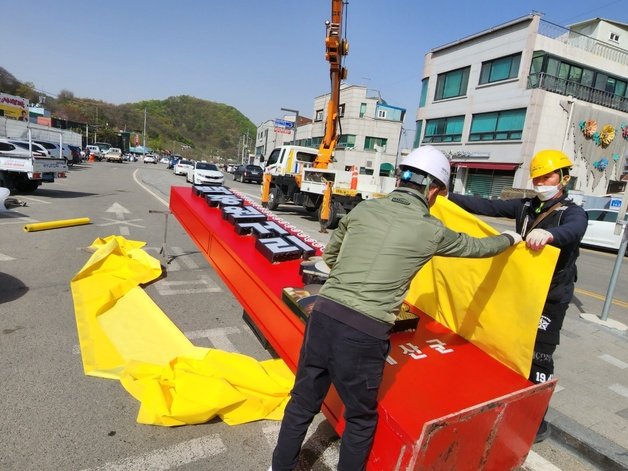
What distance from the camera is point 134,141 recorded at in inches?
4178

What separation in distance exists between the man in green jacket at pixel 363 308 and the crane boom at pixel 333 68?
482 inches

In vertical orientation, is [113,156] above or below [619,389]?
above

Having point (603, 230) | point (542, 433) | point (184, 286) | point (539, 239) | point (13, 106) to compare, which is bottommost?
point (184, 286)

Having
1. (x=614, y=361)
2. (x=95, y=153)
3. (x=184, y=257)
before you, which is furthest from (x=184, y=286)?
(x=95, y=153)

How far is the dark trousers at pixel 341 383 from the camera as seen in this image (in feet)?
6.40

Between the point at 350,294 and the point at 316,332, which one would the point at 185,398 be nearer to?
the point at 316,332

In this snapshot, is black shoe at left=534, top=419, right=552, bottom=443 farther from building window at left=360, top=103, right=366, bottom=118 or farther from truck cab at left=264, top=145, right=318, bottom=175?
building window at left=360, top=103, right=366, bottom=118

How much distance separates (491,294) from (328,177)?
10.3m

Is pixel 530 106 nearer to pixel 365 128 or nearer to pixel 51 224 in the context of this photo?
pixel 365 128

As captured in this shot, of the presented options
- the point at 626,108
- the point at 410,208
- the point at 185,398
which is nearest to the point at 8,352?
the point at 185,398

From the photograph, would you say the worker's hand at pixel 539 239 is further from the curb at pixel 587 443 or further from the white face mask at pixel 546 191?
the curb at pixel 587 443

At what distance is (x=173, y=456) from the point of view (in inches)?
98.7

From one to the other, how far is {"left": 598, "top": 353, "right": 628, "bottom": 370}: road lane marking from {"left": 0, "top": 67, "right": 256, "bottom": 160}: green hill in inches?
3244

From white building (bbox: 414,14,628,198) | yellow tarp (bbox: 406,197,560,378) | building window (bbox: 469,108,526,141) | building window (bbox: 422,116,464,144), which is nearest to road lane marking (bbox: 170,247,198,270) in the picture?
yellow tarp (bbox: 406,197,560,378)
